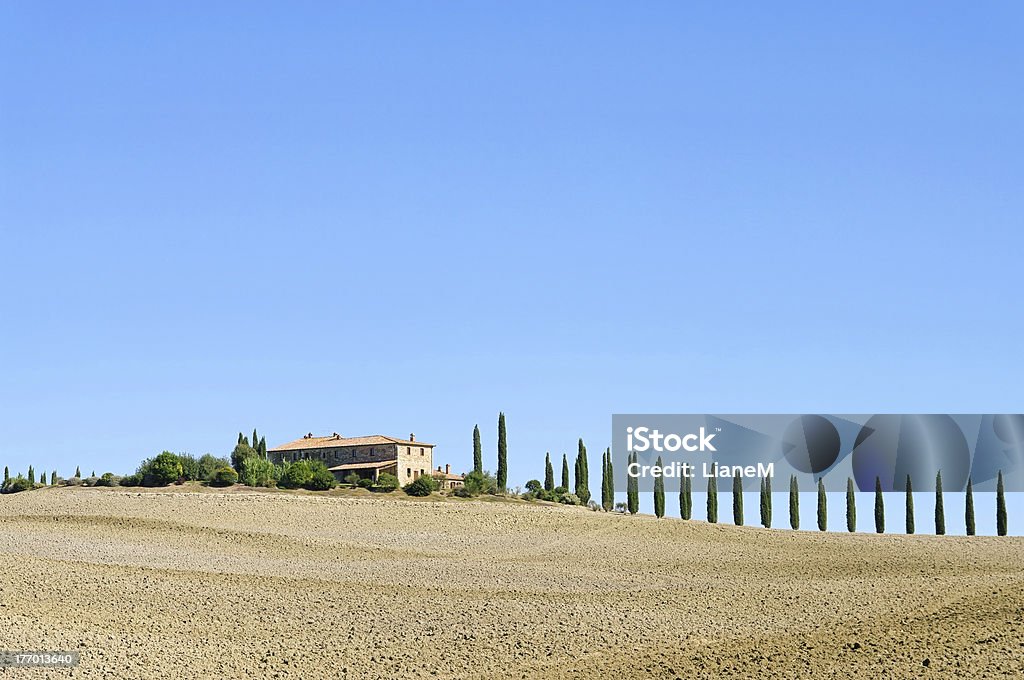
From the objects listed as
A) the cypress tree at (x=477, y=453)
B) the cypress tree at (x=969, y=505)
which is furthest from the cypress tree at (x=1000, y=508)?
the cypress tree at (x=477, y=453)

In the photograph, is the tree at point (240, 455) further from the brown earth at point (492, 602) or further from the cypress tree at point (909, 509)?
the cypress tree at point (909, 509)

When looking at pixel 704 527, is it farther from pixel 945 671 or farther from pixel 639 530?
pixel 945 671

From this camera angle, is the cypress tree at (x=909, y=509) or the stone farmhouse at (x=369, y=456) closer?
the cypress tree at (x=909, y=509)

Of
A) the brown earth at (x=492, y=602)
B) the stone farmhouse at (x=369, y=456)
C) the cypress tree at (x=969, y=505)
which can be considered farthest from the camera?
the stone farmhouse at (x=369, y=456)

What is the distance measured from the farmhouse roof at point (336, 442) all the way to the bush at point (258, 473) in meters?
12.2

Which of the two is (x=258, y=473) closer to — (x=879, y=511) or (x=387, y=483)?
(x=387, y=483)

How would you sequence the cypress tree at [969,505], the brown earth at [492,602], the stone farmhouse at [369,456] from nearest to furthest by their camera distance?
the brown earth at [492,602] < the cypress tree at [969,505] < the stone farmhouse at [369,456]

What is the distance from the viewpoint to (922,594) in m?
46.0

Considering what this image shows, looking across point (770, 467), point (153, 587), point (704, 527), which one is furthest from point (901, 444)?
point (153, 587)

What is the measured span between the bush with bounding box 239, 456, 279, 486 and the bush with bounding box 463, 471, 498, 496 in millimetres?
13020

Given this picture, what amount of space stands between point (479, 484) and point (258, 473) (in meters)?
15.0

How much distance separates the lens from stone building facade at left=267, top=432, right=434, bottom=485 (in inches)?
3964

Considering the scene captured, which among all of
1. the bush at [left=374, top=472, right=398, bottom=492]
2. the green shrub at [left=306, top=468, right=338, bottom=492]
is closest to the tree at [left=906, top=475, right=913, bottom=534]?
the bush at [left=374, top=472, right=398, bottom=492]

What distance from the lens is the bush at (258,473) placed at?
89.9 meters
